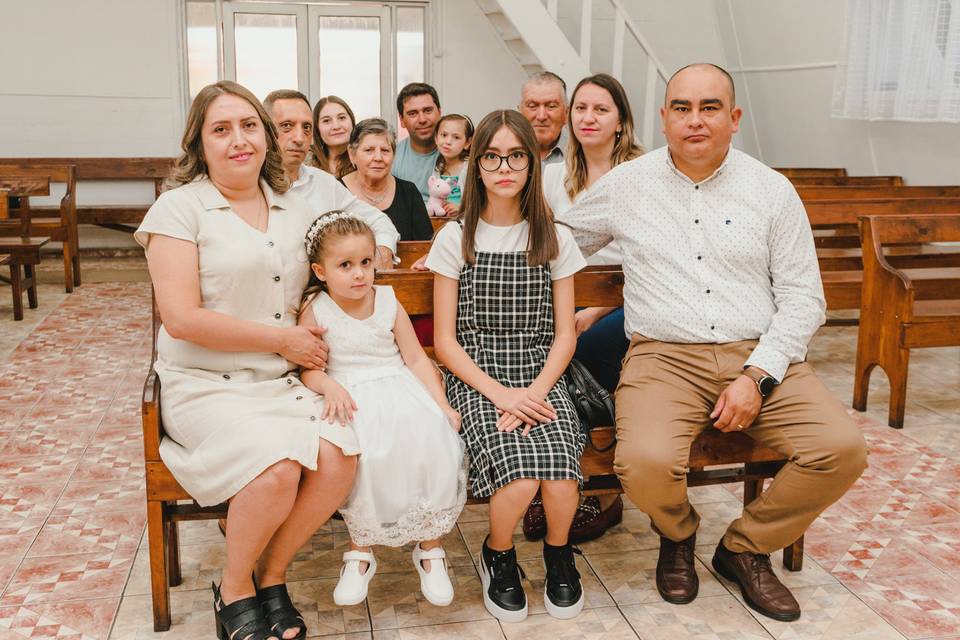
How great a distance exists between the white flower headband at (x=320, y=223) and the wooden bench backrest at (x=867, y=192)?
10.6 feet

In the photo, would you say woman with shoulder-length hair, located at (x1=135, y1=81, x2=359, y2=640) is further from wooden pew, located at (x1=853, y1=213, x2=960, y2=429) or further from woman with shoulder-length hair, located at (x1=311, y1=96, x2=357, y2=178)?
wooden pew, located at (x1=853, y1=213, x2=960, y2=429)

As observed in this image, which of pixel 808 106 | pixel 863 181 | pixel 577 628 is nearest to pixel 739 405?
pixel 577 628

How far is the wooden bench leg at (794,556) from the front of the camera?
270cm

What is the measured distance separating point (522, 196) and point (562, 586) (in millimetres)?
1038

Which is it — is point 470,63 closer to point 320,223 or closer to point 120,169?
point 120,169

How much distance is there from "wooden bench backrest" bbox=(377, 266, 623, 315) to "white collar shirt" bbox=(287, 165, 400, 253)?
403 millimetres

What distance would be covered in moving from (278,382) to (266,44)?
7.23m

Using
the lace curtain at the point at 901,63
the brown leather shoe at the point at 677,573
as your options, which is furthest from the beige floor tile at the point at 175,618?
the lace curtain at the point at 901,63

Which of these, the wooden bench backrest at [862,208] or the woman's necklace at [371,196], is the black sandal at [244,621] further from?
the wooden bench backrest at [862,208]

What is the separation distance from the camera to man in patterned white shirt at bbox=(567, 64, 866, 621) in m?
2.42

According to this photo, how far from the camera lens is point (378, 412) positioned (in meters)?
2.36

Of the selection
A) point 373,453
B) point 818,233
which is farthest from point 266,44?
point 373,453

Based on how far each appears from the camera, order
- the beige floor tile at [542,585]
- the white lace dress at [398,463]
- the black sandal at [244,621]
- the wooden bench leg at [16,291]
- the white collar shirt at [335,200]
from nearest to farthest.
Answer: the black sandal at [244,621] → the white lace dress at [398,463] → the beige floor tile at [542,585] → the white collar shirt at [335,200] → the wooden bench leg at [16,291]

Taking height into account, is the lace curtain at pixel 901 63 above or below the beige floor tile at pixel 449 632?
above
